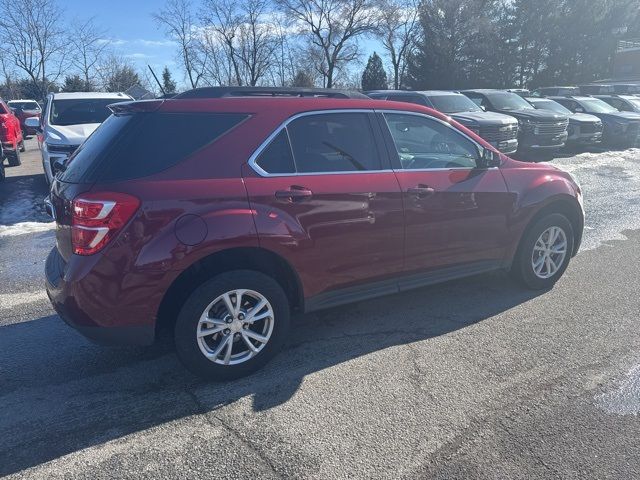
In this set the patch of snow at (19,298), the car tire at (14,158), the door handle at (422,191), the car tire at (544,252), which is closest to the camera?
the door handle at (422,191)

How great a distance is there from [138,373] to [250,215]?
1.40 metres

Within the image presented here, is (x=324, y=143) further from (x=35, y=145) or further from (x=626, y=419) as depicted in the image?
(x=35, y=145)

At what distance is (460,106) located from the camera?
1333cm

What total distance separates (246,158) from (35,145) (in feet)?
68.3

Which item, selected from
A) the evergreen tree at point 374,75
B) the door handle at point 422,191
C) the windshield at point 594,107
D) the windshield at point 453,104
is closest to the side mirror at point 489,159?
the door handle at point 422,191

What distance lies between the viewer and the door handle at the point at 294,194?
341 centimetres

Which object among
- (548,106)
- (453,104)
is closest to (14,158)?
(453,104)

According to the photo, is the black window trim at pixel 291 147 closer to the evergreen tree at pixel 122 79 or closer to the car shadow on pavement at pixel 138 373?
the car shadow on pavement at pixel 138 373

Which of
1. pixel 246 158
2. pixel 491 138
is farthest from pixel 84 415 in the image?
pixel 491 138

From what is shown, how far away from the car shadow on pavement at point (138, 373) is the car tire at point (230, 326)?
5.5 inches

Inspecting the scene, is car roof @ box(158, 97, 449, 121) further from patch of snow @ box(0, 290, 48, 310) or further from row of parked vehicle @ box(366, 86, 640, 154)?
row of parked vehicle @ box(366, 86, 640, 154)

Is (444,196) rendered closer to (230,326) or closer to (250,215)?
(250,215)

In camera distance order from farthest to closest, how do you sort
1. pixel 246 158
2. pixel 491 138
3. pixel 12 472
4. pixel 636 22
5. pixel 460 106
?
pixel 636 22 < pixel 460 106 < pixel 491 138 < pixel 246 158 < pixel 12 472

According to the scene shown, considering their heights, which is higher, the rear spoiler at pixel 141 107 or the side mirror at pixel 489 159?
the rear spoiler at pixel 141 107
